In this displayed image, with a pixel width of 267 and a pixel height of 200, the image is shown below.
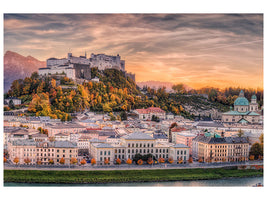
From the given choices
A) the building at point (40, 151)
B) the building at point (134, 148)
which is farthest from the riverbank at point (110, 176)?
the building at point (134, 148)

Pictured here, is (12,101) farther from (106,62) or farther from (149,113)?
(149,113)

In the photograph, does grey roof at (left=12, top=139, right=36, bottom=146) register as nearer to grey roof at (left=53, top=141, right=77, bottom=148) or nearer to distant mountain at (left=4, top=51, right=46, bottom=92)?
grey roof at (left=53, top=141, right=77, bottom=148)

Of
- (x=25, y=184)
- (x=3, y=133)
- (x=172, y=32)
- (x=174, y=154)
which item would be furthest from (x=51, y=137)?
(x=172, y=32)

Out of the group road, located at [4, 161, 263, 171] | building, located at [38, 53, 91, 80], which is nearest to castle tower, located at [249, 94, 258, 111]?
road, located at [4, 161, 263, 171]

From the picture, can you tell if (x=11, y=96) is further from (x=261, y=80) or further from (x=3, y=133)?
(x=261, y=80)

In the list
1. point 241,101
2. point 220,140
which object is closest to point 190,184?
point 220,140

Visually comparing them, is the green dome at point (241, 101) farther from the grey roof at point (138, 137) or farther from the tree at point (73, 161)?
the tree at point (73, 161)
